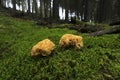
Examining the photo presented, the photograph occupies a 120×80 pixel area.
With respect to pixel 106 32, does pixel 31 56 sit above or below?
below

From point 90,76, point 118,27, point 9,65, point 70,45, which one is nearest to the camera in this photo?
point 90,76

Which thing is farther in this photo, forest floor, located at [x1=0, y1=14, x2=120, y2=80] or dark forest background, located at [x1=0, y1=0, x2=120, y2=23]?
dark forest background, located at [x1=0, y1=0, x2=120, y2=23]

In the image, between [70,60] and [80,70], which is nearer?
[80,70]

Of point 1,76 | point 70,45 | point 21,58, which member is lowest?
point 1,76

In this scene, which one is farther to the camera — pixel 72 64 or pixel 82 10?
pixel 82 10

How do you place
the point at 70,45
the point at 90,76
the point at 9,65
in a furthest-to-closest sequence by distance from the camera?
1. the point at 9,65
2. the point at 70,45
3. the point at 90,76

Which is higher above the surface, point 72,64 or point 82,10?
point 82,10

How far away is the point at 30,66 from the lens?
Result: 5242 millimetres

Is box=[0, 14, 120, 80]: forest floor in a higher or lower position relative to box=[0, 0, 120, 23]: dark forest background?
lower

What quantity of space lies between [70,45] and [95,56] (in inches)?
26.0

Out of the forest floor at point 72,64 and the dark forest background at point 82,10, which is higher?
the dark forest background at point 82,10

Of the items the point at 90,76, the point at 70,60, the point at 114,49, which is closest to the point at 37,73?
the point at 70,60

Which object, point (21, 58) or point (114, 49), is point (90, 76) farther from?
point (21, 58)

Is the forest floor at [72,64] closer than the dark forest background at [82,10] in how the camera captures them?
Answer: Yes
